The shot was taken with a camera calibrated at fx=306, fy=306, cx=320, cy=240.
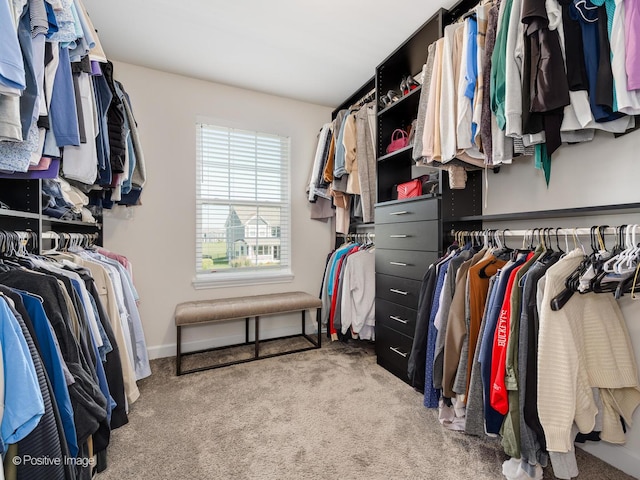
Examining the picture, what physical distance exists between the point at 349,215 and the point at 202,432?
2.13 meters

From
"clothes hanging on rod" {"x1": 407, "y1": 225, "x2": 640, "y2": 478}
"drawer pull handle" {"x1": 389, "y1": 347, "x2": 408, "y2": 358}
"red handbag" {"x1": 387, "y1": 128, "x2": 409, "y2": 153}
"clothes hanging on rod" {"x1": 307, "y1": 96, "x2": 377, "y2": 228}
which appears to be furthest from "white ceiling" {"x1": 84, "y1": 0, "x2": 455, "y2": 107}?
"drawer pull handle" {"x1": 389, "y1": 347, "x2": 408, "y2": 358}

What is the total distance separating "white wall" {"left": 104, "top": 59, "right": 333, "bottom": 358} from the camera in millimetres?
2652

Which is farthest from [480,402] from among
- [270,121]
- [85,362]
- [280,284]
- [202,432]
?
[270,121]

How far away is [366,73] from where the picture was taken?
9.08ft

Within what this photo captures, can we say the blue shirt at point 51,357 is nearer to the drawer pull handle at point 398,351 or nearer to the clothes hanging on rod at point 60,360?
the clothes hanging on rod at point 60,360

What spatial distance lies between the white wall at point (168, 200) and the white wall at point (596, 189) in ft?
7.66

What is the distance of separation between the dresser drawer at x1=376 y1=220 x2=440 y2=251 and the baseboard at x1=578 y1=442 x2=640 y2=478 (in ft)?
3.99

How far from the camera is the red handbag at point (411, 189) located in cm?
222

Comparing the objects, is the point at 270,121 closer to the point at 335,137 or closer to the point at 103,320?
the point at 335,137

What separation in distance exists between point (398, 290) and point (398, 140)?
3.77 feet

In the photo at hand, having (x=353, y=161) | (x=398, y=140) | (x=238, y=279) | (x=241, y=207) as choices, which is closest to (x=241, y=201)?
(x=241, y=207)

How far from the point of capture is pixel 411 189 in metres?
2.26

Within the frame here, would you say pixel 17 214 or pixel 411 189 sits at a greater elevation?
pixel 411 189

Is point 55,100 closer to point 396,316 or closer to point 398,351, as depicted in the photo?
point 396,316
